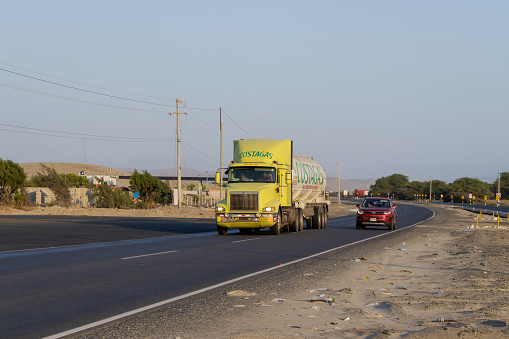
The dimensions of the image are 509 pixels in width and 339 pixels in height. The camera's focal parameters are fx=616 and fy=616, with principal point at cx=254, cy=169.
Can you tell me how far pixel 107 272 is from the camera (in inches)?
529

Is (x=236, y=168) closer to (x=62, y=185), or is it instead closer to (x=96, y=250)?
(x=96, y=250)

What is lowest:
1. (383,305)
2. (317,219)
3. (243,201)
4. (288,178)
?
(383,305)

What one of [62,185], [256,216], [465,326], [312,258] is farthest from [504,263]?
[62,185]

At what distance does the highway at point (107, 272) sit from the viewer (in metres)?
8.80

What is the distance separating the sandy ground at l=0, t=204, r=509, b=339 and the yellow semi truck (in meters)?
10.9

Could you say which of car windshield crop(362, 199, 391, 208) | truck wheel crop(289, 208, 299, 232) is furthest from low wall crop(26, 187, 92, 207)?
truck wheel crop(289, 208, 299, 232)

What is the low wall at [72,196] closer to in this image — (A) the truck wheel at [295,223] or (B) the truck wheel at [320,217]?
(B) the truck wheel at [320,217]

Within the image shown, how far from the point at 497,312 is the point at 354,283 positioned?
13.2 ft

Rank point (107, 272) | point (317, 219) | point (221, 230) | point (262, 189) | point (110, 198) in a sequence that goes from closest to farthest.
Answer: point (107, 272), point (262, 189), point (221, 230), point (317, 219), point (110, 198)

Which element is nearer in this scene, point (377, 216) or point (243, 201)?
point (243, 201)

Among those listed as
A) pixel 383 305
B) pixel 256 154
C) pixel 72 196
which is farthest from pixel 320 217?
pixel 72 196

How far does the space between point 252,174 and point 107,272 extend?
15.7 m

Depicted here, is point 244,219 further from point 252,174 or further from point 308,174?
point 308,174

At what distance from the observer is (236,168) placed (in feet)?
94.7
